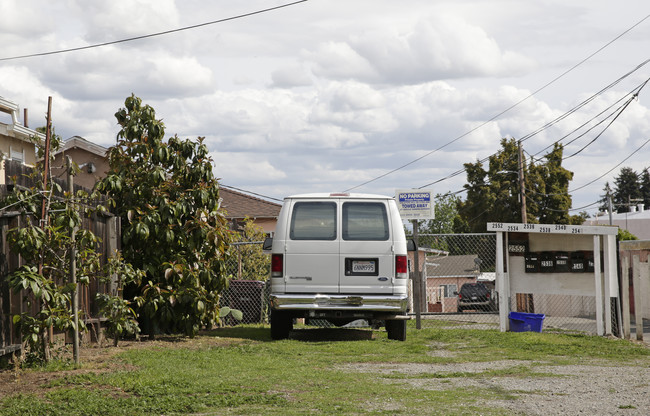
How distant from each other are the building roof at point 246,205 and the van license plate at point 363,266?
22796 mm

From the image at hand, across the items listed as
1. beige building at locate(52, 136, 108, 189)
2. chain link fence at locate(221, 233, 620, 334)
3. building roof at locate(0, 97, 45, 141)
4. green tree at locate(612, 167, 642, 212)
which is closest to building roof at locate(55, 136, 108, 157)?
beige building at locate(52, 136, 108, 189)

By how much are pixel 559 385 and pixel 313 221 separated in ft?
18.3

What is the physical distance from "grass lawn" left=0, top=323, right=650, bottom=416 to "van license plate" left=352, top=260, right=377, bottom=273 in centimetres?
111

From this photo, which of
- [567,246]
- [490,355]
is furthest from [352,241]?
[567,246]

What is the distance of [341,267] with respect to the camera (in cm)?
1283

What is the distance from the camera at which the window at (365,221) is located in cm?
1295

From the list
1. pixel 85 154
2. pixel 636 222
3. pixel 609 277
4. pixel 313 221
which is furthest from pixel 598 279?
pixel 636 222

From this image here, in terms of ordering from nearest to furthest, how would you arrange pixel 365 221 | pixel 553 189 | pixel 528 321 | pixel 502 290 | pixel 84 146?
1. pixel 365 221
2. pixel 528 321
3. pixel 502 290
4. pixel 84 146
5. pixel 553 189

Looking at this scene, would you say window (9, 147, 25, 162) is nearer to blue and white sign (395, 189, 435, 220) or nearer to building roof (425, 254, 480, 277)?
blue and white sign (395, 189, 435, 220)

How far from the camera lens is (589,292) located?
15.2 metres

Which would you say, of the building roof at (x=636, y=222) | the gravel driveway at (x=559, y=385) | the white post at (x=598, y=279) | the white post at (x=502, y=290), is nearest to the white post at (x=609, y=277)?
the white post at (x=598, y=279)

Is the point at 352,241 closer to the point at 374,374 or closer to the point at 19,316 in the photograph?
the point at 374,374

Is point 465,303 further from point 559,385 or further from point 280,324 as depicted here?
point 559,385

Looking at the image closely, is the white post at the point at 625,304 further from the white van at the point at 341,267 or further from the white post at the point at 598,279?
the white van at the point at 341,267
